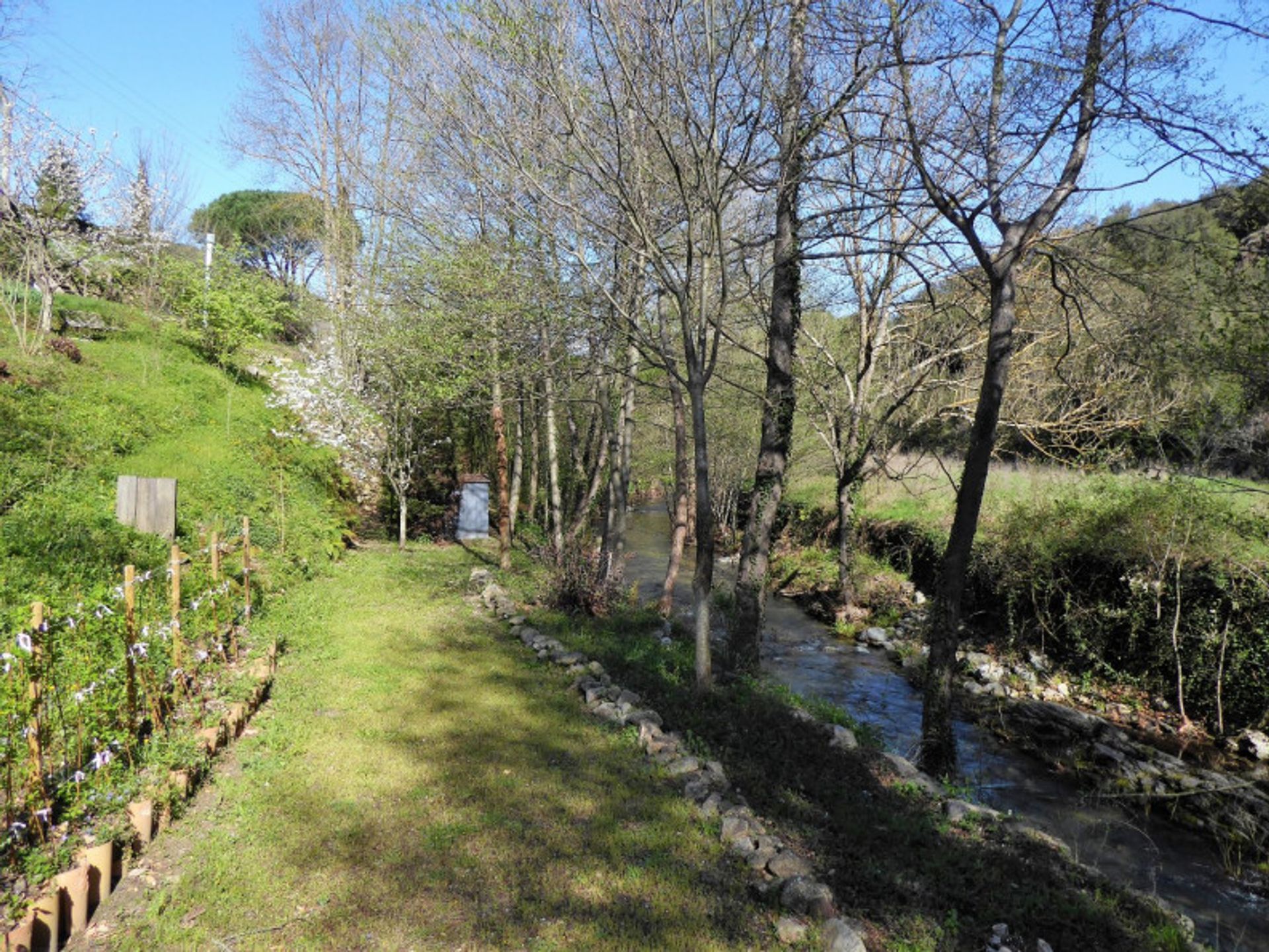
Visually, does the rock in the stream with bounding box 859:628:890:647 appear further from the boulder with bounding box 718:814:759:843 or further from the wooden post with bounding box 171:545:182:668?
the wooden post with bounding box 171:545:182:668

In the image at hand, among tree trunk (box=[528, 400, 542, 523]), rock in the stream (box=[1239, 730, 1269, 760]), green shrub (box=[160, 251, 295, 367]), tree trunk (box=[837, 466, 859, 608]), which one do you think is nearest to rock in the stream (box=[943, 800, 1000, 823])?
rock in the stream (box=[1239, 730, 1269, 760])

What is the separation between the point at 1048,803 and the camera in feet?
20.0

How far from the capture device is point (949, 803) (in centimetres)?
460

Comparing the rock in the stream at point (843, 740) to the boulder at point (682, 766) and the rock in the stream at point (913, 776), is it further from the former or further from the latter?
the boulder at point (682, 766)

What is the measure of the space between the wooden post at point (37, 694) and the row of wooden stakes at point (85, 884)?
1.25ft

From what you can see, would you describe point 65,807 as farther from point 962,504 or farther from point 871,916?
point 962,504

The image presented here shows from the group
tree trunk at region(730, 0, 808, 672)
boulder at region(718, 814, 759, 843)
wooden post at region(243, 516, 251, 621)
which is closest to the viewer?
boulder at region(718, 814, 759, 843)

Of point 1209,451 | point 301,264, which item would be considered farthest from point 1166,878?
point 301,264

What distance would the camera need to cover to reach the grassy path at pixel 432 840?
290 centimetres

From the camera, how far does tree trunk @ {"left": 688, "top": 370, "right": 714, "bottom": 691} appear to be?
5652mm

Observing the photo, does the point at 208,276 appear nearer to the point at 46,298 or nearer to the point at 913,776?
the point at 46,298

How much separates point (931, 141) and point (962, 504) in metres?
3.71

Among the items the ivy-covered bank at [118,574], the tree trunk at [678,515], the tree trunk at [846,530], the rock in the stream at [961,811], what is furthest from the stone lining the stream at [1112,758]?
the ivy-covered bank at [118,574]

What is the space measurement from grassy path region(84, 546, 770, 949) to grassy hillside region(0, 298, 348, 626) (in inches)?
81.1
